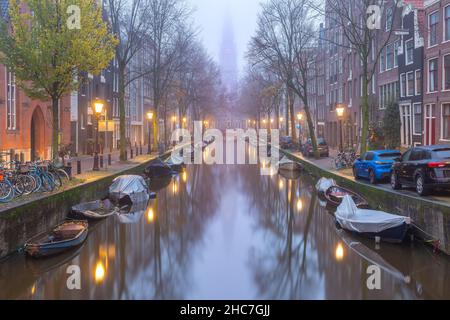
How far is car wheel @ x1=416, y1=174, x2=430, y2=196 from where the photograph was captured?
1828 cm

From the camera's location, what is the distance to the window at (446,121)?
33.4 meters

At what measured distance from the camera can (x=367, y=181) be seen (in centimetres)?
2662

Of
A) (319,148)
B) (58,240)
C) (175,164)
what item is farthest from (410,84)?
(58,240)

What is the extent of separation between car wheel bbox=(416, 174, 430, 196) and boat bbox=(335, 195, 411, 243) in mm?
1792

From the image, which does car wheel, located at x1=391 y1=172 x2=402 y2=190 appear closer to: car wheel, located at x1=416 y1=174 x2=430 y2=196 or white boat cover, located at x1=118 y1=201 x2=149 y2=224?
car wheel, located at x1=416 y1=174 x2=430 y2=196

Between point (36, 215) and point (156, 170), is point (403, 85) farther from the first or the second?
point (36, 215)

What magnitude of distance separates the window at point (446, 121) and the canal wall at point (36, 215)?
2104 centimetres

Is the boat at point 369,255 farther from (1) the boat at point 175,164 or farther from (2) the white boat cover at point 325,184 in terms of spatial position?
(1) the boat at point 175,164

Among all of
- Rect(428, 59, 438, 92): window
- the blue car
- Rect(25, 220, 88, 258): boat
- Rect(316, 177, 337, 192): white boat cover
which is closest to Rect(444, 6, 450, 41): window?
Rect(428, 59, 438, 92): window

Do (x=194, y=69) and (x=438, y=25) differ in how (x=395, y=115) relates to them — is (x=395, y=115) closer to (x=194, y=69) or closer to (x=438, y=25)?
(x=438, y=25)

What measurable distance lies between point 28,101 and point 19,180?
17472 mm

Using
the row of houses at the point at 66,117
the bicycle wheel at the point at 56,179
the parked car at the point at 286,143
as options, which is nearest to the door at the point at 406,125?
the row of houses at the point at 66,117

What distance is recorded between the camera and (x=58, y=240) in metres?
15.7

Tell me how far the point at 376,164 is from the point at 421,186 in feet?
21.5
